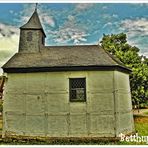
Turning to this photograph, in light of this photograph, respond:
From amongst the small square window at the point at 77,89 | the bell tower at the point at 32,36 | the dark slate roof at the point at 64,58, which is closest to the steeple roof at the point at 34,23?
the bell tower at the point at 32,36

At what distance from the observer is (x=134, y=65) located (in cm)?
2005

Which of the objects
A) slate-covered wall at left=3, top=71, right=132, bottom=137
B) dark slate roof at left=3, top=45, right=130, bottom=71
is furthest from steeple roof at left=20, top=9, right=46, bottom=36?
slate-covered wall at left=3, top=71, right=132, bottom=137

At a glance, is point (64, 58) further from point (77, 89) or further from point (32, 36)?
point (32, 36)

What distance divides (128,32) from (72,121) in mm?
6807

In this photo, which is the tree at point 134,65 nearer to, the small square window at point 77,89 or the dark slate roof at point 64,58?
the dark slate roof at point 64,58

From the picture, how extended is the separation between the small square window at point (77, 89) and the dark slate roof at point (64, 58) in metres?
0.80

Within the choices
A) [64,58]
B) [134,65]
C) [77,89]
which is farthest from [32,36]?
[134,65]

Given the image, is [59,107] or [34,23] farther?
[34,23]

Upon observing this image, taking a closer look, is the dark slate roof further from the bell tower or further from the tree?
the tree

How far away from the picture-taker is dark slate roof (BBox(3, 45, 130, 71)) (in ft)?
44.9

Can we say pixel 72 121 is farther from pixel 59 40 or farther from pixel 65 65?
pixel 59 40

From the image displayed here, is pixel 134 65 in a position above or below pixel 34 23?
below

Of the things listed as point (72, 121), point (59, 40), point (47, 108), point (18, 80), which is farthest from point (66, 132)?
point (59, 40)

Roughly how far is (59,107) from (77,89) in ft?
4.31
